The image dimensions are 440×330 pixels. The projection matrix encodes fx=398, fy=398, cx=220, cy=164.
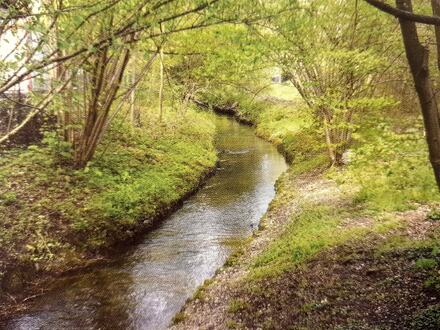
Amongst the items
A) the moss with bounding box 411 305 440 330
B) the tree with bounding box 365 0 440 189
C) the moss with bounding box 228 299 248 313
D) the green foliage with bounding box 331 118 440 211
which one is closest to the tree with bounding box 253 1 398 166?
the green foliage with bounding box 331 118 440 211

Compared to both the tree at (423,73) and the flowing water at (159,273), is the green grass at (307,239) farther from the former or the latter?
the tree at (423,73)

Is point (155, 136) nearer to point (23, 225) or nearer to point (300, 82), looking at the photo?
point (300, 82)

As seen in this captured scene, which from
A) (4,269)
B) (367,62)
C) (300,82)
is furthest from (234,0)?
(300,82)

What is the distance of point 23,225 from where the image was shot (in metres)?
12.7

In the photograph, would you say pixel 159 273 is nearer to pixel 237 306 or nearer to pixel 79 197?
pixel 237 306

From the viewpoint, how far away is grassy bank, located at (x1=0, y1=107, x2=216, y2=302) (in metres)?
12.3

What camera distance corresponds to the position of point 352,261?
966 centimetres

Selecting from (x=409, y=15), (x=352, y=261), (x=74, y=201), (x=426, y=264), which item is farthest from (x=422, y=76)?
(x=74, y=201)

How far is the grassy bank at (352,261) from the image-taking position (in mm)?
7523

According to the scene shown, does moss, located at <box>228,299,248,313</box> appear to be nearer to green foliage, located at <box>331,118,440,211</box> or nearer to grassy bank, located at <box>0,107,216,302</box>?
green foliage, located at <box>331,118,440,211</box>

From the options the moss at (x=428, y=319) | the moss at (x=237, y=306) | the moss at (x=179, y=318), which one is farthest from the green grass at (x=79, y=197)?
the moss at (x=428, y=319)

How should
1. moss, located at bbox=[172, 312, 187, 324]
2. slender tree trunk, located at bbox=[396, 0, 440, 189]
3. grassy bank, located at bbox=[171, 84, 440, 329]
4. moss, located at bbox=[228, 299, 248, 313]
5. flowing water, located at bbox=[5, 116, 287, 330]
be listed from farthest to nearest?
1. flowing water, located at bbox=[5, 116, 287, 330]
2. moss, located at bbox=[172, 312, 187, 324]
3. moss, located at bbox=[228, 299, 248, 313]
4. grassy bank, located at bbox=[171, 84, 440, 329]
5. slender tree trunk, located at bbox=[396, 0, 440, 189]

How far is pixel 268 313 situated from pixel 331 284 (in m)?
1.54

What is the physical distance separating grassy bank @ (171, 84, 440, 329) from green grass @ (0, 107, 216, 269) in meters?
4.91
